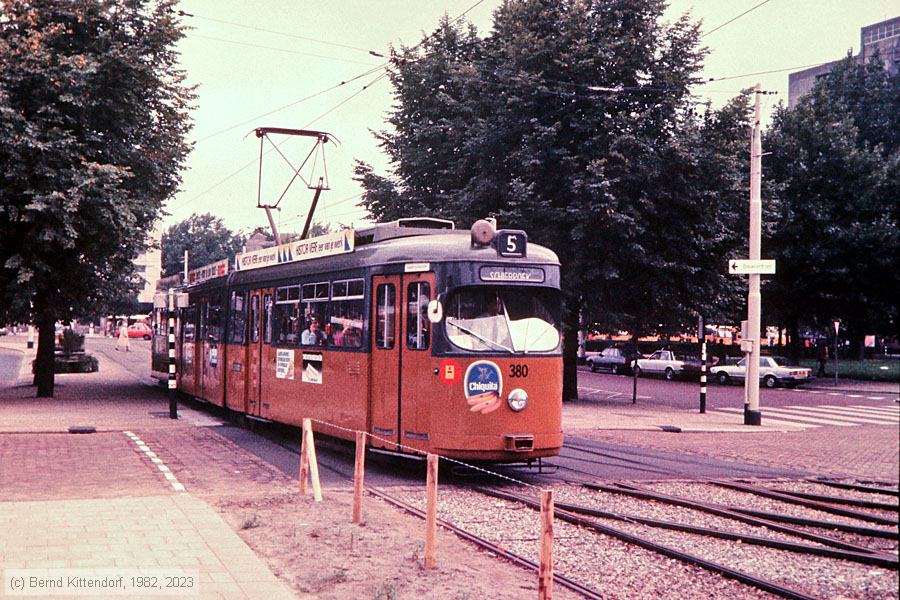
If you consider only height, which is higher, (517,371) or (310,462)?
(517,371)

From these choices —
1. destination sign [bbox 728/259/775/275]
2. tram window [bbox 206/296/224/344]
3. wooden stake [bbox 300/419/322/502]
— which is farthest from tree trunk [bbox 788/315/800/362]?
wooden stake [bbox 300/419/322/502]

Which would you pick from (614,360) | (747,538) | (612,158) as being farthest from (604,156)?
(614,360)

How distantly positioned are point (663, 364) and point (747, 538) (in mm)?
39081

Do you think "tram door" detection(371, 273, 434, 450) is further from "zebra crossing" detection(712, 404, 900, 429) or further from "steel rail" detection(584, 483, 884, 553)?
"zebra crossing" detection(712, 404, 900, 429)

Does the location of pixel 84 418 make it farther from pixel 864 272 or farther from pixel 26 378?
pixel 864 272

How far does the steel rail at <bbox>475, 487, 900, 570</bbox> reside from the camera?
8.05 m

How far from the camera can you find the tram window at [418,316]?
12070 millimetres

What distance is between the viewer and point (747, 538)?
29.3 ft

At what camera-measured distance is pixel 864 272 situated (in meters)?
2.83

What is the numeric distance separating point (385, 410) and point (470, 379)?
158 cm

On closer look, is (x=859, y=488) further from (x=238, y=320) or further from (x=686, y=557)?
(x=238, y=320)

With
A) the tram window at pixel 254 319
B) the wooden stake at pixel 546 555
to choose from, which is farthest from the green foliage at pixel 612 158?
the wooden stake at pixel 546 555

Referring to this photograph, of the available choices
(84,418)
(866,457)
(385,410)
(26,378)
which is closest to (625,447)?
(866,457)

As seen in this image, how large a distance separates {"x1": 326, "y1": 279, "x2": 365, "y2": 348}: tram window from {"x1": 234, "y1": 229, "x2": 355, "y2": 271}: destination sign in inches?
24.0
